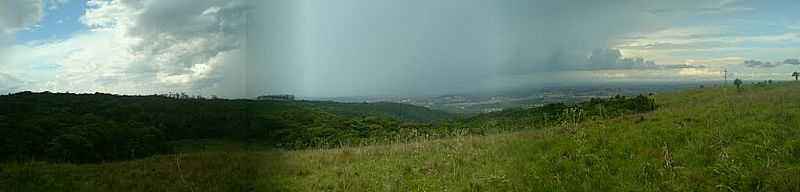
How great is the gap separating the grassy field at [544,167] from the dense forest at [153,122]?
1.70 m

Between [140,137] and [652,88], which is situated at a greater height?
[652,88]

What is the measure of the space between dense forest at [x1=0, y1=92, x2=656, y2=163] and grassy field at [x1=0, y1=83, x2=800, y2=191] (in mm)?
1704

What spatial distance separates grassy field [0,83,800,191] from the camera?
652 cm

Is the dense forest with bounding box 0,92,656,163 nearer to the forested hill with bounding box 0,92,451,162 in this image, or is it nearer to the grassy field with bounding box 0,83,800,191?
the forested hill with bounding box 0,92,451,162

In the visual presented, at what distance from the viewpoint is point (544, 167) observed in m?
7.62

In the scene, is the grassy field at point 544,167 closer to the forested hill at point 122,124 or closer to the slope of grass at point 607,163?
the slope of grass at point 607,163

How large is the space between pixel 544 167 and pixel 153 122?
2932 cm

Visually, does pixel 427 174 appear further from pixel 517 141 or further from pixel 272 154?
pixel 272 154

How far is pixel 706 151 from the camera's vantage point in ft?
24.5

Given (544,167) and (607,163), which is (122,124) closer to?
(544,167)

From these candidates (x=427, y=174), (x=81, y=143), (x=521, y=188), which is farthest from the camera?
(x=81, y=143)

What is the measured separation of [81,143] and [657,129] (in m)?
18.3

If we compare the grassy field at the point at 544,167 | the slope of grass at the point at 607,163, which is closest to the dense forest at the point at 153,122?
the grassy field at the point at 544,167

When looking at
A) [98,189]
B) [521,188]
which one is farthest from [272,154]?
[521,188]
